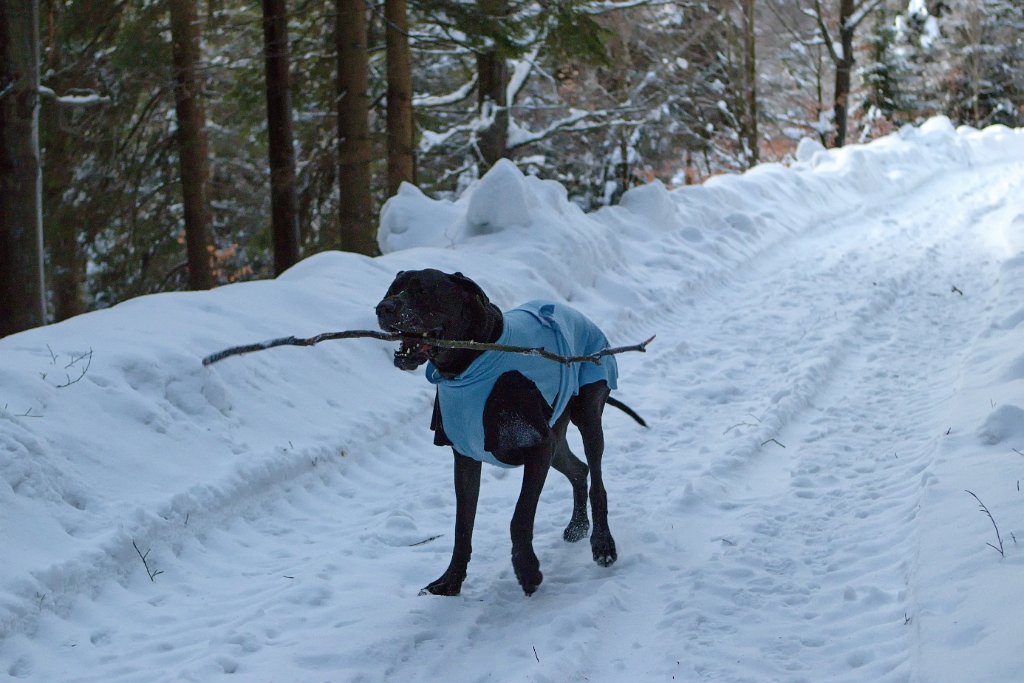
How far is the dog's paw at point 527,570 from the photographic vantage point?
4.35m

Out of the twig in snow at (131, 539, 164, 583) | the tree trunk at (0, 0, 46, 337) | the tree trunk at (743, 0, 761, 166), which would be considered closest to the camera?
the twig in snow at (131, 539, 164, 583)

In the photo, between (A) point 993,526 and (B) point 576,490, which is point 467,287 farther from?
(A) point 993,526

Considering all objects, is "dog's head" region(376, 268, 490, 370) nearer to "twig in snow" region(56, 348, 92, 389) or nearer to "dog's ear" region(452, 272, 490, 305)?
"dog's ear" region(452, 272, 490, 305)

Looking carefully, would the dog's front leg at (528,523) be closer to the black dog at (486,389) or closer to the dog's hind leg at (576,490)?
the black dog at (486,389)

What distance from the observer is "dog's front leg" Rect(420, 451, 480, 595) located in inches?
175

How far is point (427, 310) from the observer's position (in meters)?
4.02

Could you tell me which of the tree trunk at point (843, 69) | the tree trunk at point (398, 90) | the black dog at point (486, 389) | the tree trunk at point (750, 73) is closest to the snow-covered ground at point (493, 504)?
the black dog at point (486, 389)

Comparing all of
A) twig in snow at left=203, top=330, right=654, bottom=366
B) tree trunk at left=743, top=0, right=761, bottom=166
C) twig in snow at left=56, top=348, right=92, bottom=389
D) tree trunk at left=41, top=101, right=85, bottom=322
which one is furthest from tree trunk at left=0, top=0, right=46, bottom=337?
tree trunk at left=743, top=0, right=761, bottom=166

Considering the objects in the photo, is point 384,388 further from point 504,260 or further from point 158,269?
point 158,269

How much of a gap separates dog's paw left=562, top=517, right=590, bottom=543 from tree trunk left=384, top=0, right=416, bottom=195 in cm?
903

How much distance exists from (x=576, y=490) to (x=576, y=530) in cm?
20

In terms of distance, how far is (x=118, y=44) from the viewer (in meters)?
13.4

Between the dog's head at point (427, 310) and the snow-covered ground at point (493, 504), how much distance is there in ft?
3.81

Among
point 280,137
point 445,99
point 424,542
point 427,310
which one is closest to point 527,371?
point 427,310
